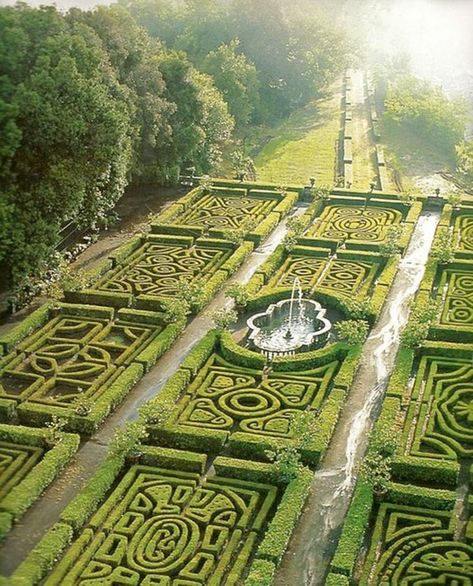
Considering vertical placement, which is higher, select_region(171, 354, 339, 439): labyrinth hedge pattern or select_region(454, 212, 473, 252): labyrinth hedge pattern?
select_region(454, 212, 473, 252): labyrinth hedge pattern

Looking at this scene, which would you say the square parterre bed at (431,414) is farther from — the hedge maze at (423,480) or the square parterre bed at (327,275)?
the square parterre bed at (327,275)

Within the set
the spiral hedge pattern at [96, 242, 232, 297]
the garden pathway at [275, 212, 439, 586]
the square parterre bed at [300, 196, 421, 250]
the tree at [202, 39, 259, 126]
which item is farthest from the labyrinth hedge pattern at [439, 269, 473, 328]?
the tree at [202, 39, 259, 126]

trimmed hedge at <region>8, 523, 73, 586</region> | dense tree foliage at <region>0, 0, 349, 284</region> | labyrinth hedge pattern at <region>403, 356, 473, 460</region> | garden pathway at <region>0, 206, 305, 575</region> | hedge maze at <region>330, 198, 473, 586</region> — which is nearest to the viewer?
trimmed hedge at <region>8, 523, 73, 586</region>

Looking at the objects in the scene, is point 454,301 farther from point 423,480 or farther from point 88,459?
point 88,459

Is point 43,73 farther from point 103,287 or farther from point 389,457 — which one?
point 389,457

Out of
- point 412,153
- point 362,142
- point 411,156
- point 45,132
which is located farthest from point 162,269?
point 362,142

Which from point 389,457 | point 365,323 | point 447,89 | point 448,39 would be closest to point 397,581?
point 389,457

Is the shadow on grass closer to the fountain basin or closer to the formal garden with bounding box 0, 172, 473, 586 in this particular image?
the formal garden with bounding box 0, 172, 473, 586

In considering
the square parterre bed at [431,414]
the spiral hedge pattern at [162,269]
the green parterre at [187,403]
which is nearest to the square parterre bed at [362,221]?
the green parterre at [187,403]
